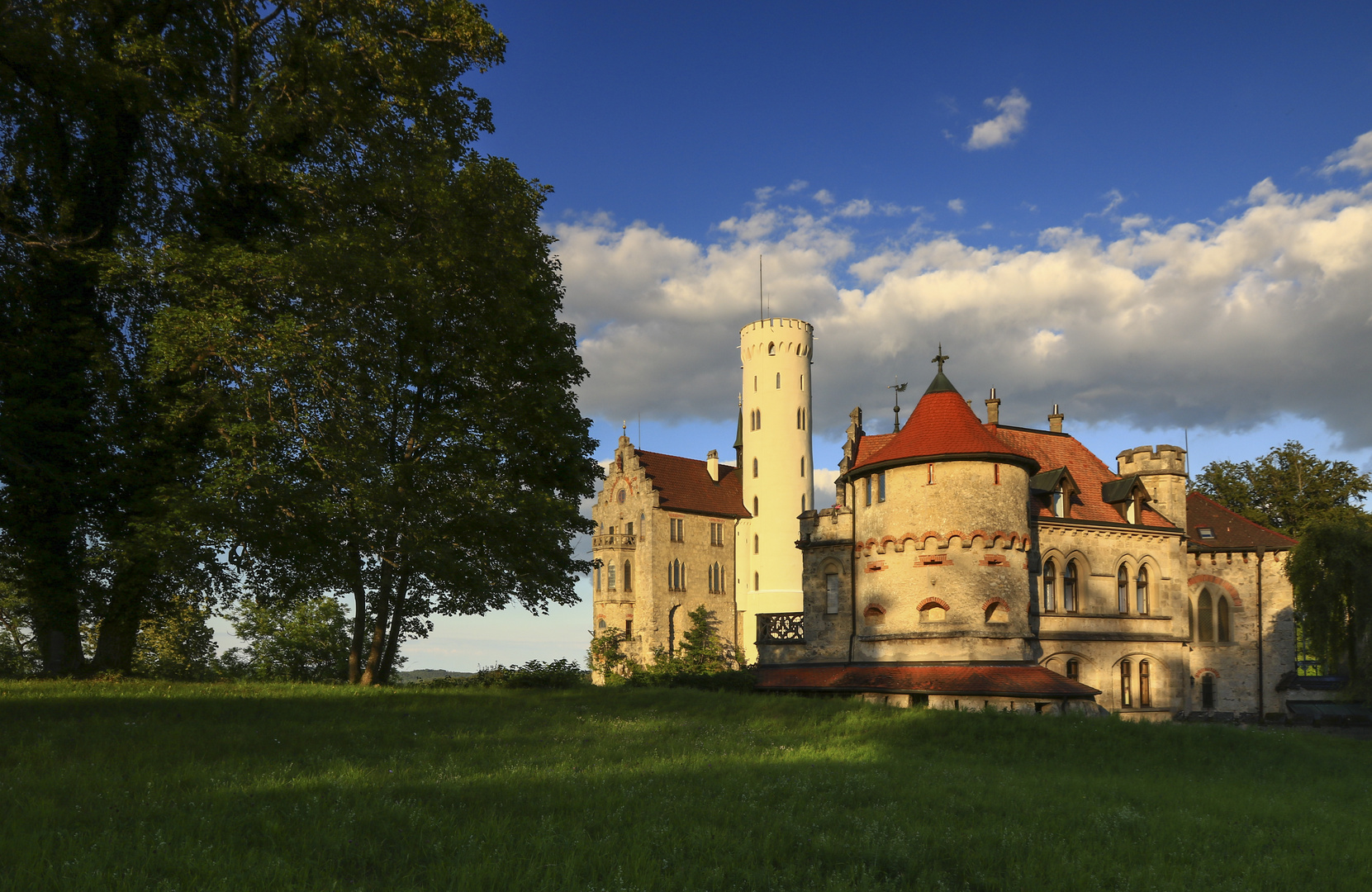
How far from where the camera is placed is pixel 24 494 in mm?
17891

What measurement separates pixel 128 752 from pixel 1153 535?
36.3 metres

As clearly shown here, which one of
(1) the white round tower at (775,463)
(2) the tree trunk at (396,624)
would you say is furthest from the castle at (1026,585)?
(1) the white round tower at (775,463)

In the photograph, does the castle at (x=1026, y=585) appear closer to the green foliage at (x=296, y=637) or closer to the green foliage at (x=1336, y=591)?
the green foliage at (x=1336, y=591)

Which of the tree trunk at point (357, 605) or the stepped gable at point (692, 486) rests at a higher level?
the stepped gable at point (692, 486)

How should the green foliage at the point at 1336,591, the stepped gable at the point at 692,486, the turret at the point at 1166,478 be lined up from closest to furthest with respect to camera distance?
the green foliage at the point at 1336,591 → the turret at the point at 1166,478 → the stepped gable at the point at 692,486

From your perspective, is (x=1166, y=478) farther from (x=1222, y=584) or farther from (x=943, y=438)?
(x=943, y=438)

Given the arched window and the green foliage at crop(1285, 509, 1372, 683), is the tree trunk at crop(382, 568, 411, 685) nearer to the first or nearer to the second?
the green foliage at crop(1285, 509, 1372, 683)

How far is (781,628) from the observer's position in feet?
118

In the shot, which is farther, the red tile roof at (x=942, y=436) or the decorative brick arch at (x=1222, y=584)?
the decorative brick arch at (x=1222, y=584)

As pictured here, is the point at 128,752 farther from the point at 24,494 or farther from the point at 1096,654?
the point at 1096,654

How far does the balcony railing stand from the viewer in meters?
35.5

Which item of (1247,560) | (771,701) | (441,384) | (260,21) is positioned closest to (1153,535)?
(1247,560)

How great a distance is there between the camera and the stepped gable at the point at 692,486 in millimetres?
62719

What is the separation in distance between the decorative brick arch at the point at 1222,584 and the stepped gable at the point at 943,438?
13.0 meters
